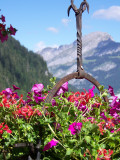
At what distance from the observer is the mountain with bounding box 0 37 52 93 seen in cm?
8312

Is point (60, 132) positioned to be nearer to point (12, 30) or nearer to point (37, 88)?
point (37, 88)

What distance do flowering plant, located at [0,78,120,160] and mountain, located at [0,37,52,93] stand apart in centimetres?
7316

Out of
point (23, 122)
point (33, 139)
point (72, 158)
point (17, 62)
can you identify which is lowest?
point (72, 158)

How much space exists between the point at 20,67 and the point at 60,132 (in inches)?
3629

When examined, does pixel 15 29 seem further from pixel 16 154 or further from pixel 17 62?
pixel 17 62

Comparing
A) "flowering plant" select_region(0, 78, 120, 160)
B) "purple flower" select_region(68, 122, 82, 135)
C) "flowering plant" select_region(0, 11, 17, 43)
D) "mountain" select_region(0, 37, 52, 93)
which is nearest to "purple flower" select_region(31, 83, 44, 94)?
"flowering plant" select_region(0, 78, 120, 160)

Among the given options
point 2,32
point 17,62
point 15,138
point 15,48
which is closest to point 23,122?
point 15,138

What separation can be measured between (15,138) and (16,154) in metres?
0.12

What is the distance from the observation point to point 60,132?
1.41 meters

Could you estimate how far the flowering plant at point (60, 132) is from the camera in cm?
133

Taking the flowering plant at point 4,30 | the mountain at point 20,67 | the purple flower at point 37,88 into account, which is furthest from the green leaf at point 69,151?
the mountain at point 20,67

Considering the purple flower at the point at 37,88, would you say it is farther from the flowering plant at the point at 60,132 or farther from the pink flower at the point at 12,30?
the pink flower at the point at 12,30

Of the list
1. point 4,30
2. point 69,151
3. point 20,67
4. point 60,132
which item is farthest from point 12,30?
point 20,67

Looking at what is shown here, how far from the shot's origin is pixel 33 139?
4.89 ft
